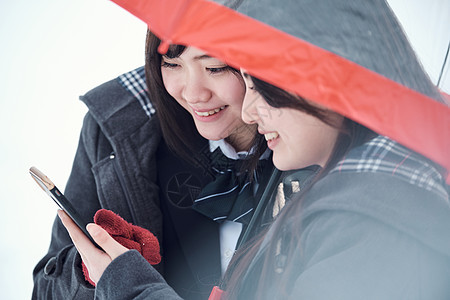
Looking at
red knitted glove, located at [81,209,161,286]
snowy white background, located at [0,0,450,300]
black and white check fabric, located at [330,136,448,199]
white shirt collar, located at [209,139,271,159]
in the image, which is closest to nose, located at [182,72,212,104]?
white shirt collar, located at [209,139,271,159]

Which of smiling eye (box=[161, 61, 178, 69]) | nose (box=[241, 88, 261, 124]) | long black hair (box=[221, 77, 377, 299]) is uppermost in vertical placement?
smiling eye (box=[161, 61, 178, 69])

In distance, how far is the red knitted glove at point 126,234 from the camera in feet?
3.33

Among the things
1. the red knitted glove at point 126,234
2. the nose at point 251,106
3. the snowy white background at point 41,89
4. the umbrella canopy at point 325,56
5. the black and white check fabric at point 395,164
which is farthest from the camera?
the snowy white background at point 41,89

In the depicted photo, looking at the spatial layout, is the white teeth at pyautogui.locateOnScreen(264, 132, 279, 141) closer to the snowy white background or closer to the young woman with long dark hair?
the young woman with long dark hair

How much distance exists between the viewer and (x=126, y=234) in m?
1.04

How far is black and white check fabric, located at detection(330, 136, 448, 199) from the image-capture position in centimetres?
71

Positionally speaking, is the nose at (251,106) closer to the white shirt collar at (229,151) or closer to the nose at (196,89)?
the nose at (196,89)

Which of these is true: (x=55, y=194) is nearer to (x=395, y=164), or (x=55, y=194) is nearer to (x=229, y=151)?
(x=229, y=151)

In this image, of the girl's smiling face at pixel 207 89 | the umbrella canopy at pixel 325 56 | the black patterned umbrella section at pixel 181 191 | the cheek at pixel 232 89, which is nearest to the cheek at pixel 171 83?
the girl's smiling face at pixel 207 89

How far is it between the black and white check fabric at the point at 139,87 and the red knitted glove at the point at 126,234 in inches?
14.1

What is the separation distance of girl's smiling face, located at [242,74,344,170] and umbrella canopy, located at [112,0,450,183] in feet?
0.60

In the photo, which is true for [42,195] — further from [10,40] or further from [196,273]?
[196,273]

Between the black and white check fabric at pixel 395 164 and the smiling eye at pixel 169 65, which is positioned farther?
the smiling eye at pixel 169 65

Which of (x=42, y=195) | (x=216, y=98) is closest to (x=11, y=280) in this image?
(x=42, y=195)
